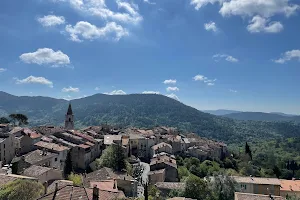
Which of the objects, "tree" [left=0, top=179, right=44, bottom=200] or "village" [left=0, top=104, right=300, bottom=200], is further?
"village" [left=0, top=104, right=300, bottom=200]

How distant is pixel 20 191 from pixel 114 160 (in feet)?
115

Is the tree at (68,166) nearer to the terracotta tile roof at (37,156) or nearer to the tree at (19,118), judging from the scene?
the terracotta tile roof at (37,156)

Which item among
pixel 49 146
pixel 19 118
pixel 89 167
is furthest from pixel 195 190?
pixel 19 118

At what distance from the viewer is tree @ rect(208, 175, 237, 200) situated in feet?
166

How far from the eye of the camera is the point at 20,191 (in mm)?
24250

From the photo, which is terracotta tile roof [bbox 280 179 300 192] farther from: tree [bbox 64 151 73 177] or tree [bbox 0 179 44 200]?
tree [bbox 0 179 44 200]

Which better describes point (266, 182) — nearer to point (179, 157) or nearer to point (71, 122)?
point (179, 157)

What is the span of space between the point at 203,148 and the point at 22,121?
60.1m

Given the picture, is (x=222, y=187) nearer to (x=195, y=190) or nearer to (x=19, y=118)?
(x=195, y=190)

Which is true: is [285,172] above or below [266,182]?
below

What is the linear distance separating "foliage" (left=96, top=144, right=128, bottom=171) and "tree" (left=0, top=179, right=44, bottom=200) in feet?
107

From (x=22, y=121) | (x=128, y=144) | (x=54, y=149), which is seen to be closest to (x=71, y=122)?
(x=22, y=121)

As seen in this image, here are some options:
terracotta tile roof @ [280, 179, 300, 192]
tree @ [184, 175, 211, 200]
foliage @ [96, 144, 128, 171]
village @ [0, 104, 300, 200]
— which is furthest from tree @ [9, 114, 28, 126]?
terracotta tile roof @ [280, 179, 300, 192]

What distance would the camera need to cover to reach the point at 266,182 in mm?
62281
